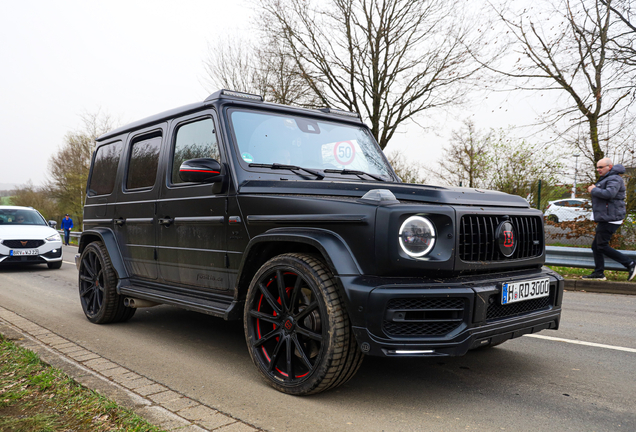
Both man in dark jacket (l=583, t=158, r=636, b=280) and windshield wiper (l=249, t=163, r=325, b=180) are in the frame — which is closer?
windshield wiper (l=249, t=163, r=325, b=180)

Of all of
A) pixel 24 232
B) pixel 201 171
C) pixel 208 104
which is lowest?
pixel 24 232

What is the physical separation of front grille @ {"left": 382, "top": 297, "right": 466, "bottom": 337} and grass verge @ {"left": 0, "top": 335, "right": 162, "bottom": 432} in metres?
1.38

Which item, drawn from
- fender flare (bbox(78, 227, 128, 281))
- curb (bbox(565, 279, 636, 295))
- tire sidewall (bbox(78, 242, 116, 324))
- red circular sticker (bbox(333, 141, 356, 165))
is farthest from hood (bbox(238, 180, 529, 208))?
curb (bbox(565, 279, 636, 295))

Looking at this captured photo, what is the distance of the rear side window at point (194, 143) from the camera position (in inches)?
161

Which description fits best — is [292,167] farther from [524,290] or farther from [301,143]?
[524,290]

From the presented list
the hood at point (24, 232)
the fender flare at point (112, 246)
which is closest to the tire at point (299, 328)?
the fender flare at point (112, 246)

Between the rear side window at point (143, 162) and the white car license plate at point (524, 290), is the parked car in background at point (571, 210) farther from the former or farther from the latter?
the rear side window at point (143, 162)

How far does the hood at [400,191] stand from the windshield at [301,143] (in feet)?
1.46

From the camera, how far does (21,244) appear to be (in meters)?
11.1

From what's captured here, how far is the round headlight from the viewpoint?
111 inches

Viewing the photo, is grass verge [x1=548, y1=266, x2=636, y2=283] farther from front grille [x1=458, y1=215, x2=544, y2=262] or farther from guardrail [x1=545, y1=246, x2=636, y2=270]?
front grille [x1=458, y1=215, x2=544, y2=262]

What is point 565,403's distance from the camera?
306 cm

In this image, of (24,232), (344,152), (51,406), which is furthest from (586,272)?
(24,232)

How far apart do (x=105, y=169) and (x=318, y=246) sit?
151 inches
